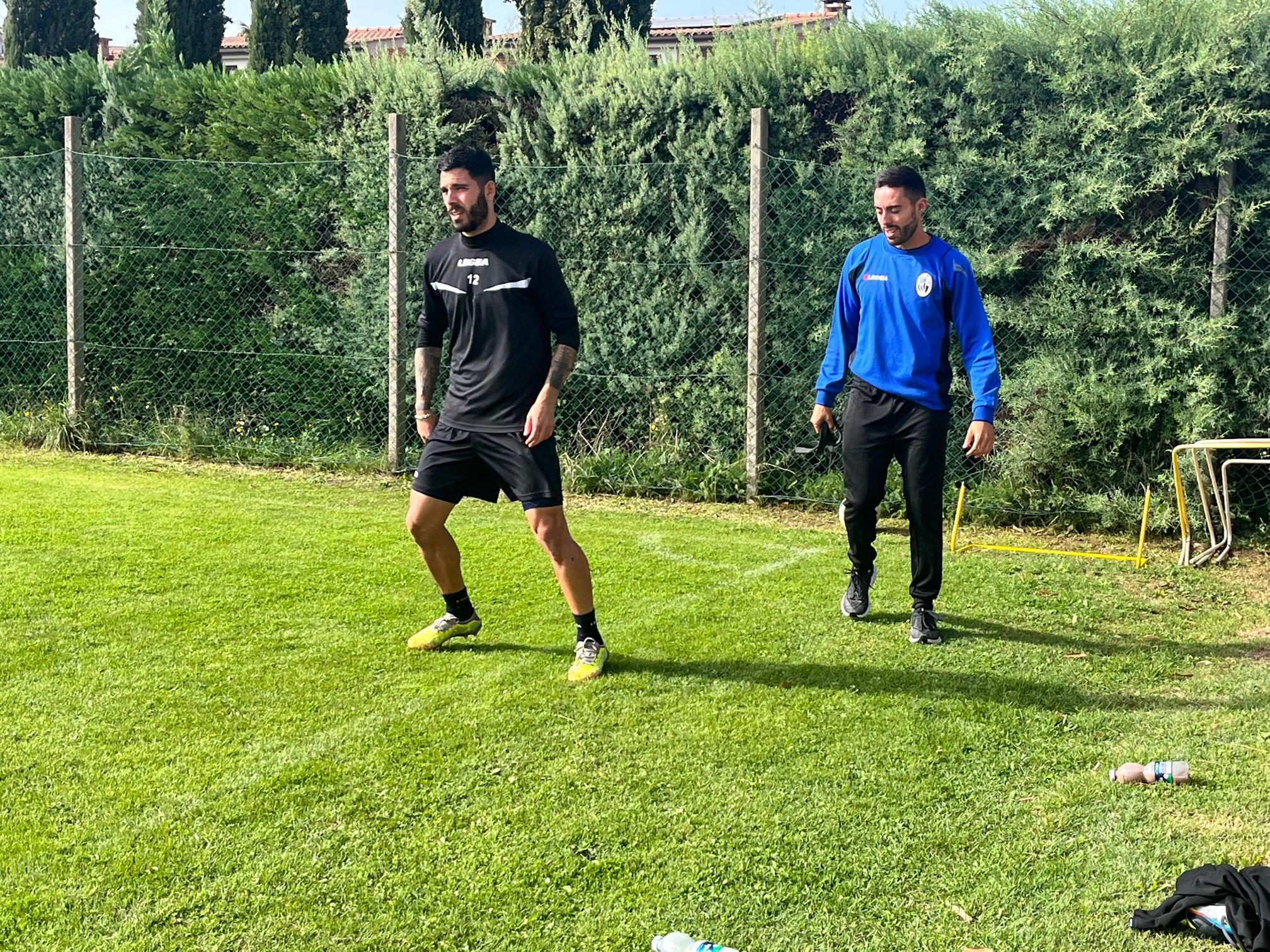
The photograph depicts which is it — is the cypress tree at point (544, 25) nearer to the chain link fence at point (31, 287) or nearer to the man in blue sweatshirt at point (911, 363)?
the chain link fence at point (31, 287)

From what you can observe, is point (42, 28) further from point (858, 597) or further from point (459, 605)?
point (858, 597)

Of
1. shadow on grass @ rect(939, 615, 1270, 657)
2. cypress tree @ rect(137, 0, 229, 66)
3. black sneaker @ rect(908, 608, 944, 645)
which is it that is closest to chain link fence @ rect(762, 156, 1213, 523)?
shadow on grass @ rect(939, 615, 1270, 657)

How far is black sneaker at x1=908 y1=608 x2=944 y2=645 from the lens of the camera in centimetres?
546

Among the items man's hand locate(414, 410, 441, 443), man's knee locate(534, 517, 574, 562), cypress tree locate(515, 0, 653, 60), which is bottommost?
man's knee locate(534, 517, 574, 562)

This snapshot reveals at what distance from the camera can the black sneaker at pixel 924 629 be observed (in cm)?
546

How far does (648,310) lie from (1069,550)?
3.30m

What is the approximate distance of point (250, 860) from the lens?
3275 mm

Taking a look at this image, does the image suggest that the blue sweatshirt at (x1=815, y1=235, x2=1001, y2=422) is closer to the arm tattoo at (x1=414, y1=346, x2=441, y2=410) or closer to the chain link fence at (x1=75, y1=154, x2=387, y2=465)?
the arm tattoo at (x1=414, y1=346, x2=441, y2=410)

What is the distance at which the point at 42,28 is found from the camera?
69.8 feet

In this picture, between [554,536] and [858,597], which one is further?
[858,597]

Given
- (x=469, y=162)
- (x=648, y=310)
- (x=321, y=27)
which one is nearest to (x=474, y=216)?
(x=469, y=162)

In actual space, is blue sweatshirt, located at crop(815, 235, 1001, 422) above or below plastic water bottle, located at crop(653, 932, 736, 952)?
above

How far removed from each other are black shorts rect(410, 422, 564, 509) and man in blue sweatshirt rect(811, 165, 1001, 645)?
1522mm

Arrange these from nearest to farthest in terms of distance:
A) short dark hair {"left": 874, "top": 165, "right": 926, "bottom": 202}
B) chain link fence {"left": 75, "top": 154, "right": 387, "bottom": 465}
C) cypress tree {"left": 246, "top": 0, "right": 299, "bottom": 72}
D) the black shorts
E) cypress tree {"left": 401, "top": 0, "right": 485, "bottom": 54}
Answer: the black shorts < short dark hair {"left": 874, "top": 165, "right": 926, "bottom": 202} < chain link fence {"left": 75, "top": 154, "right": 387, "bottom": 465} < cypress tree {"left": 401, "top": 0, "right": 485, "bottom": 54} < cypress tree {"left": 246, "top": 0, "right": 299, "bottom": 72}
